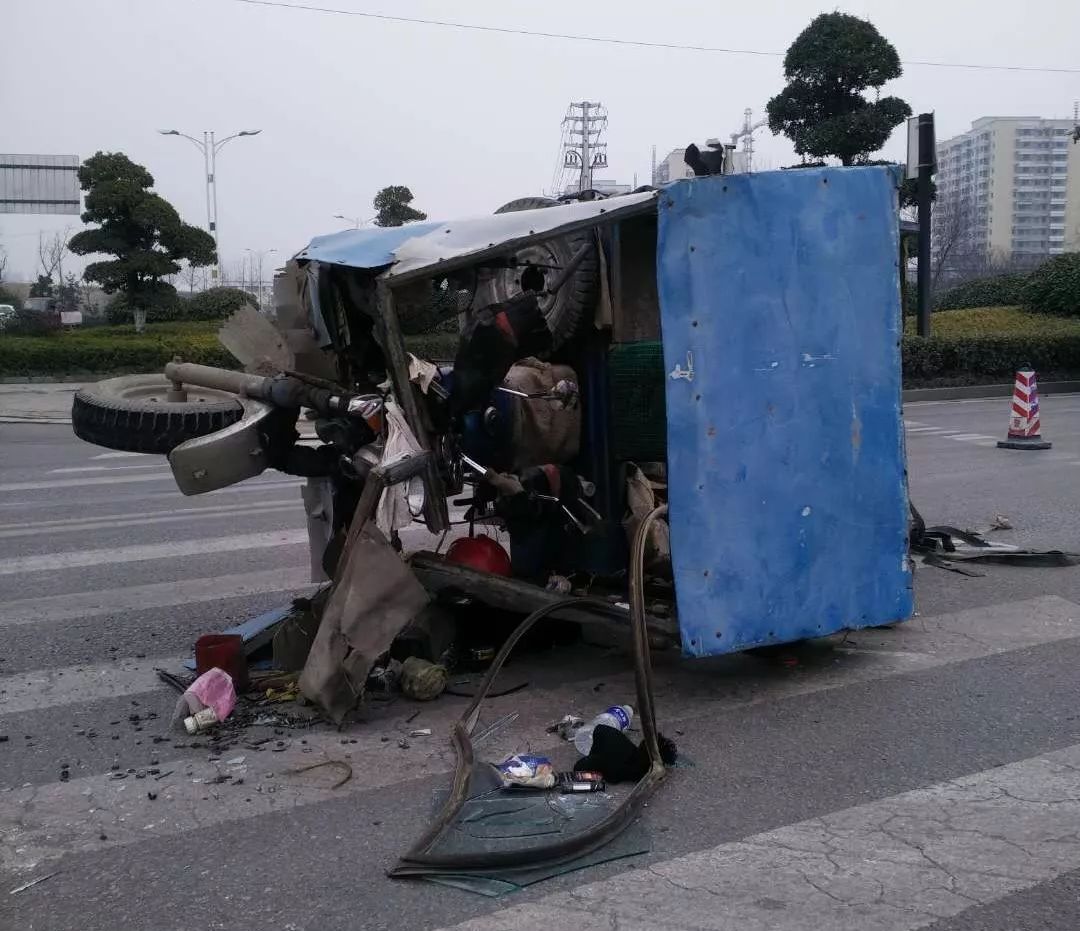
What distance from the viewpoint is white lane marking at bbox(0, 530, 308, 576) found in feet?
24.1

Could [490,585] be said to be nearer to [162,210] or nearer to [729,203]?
[729,203]

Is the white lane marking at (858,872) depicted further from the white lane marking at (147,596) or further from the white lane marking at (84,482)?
the white lane marking at (84,482)

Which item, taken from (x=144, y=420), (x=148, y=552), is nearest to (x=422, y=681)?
(x=144, y=420)

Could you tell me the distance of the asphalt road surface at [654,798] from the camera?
304 cm

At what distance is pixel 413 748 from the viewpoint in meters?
4.14

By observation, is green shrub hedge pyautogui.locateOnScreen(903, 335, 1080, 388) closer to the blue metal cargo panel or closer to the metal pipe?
the blue metal cargo panel

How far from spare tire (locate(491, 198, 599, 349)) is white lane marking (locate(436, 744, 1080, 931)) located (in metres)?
2.60

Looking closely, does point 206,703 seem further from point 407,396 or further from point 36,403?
point 36,403

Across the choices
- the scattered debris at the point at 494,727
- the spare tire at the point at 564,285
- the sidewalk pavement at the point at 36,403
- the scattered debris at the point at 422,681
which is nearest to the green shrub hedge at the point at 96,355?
the sidewalk pavement at the point at 36,403

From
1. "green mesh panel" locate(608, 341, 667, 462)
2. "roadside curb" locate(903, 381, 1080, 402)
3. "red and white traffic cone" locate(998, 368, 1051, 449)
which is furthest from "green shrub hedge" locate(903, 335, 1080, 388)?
"green mesh panel" locate(608, 341, 667, 462)

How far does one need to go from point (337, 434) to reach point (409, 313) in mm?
948

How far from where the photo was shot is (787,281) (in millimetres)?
4559

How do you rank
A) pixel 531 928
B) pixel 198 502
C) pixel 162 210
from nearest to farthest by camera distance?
1. pixel 531 928
2. pixel 198 502
3. pixel 162 210

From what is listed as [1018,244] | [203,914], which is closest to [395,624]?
[203,914]
